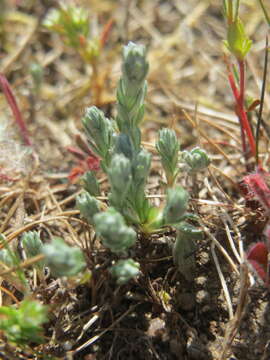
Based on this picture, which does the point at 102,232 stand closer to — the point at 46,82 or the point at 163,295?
the point at 163,295

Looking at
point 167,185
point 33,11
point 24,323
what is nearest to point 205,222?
point 167,185

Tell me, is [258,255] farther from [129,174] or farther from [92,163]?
[92,163]

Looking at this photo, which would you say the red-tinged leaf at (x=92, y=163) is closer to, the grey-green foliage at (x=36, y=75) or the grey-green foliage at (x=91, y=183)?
the grey-green foliage at (x=91, y=183)

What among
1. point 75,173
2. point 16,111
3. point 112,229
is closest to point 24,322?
point 112,229

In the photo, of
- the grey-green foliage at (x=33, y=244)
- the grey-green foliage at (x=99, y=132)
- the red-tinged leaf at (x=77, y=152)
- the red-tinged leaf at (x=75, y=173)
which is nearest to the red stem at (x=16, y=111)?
the red-tinged leaf at (x=77, y=152)

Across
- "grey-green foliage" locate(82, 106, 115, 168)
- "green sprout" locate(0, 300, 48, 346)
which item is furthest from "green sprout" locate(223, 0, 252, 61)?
"green sprout" locate(0, 300, 48, 346)

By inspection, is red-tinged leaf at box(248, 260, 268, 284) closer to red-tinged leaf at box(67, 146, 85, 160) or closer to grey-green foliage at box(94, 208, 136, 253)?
grey-green foliage at box(94, 208, 136, 253)
